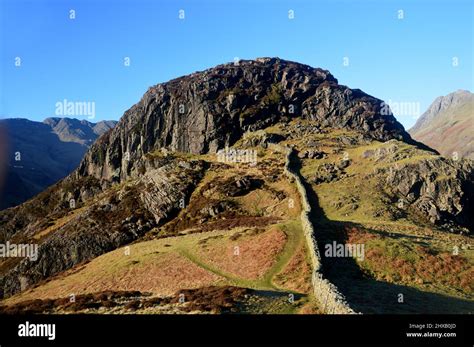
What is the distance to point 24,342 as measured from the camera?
17812mm

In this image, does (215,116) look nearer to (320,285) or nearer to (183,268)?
(183,268)

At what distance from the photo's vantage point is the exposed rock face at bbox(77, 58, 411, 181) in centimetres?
17175

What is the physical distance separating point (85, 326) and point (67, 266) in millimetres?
88235

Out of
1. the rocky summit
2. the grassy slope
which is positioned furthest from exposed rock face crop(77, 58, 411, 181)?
the grassy slope

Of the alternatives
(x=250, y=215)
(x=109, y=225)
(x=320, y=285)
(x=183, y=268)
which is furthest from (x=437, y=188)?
(x=109, y=225)

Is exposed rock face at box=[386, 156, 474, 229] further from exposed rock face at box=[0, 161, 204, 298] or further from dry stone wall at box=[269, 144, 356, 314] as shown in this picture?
exposed rock face at box=[0, 161, 204, 298]

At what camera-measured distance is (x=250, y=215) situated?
10188 centimetres

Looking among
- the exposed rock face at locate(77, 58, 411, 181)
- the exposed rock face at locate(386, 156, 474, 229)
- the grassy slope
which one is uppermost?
the exposed rock face at locate(77, 58, 411, 181)

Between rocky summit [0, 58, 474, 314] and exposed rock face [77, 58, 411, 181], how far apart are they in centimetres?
65

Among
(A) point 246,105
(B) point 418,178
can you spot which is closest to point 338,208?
(B) point 418,178

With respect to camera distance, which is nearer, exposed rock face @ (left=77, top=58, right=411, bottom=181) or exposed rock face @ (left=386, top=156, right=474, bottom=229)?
exposed rock face @ (left=386, top=156, right=474, bottom=229)

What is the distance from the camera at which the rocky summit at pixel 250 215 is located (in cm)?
5034

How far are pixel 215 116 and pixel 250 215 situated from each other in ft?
262

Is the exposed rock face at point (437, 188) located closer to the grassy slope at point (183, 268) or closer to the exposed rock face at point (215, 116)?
the grassy slope at point (183, 268)
